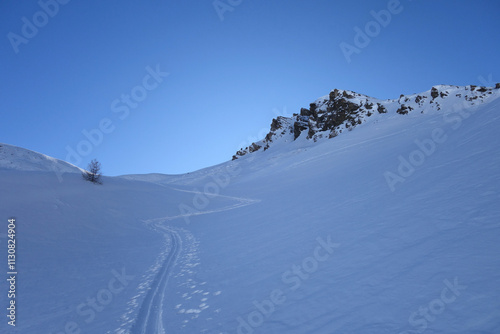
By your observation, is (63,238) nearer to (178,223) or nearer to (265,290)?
(178,223)

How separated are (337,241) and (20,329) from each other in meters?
7.67

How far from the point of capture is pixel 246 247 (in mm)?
8859

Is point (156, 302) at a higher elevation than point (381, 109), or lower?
lower
